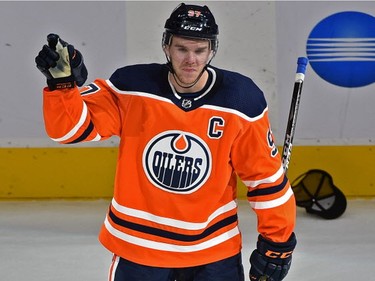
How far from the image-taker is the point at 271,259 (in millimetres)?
2039

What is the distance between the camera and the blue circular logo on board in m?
4.36

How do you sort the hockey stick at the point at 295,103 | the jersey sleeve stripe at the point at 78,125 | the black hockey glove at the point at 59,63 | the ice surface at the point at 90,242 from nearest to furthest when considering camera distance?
the black hockey glove at the point at 59,63
the jersey sleeve stripe at the point at 78,125
the hockey stick at the point at 295,103
the ice surface at the point at 90,242

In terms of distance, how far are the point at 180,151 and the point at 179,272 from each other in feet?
1.01

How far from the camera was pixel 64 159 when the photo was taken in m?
4.41

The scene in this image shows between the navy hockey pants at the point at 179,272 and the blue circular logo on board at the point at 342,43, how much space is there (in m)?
2.47

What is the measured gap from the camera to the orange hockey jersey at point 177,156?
6.27 ft

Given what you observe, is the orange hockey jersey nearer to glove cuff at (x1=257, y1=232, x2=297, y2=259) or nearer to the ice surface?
glove cuff at (x1=257, y1=232, x2=297, y2=259)

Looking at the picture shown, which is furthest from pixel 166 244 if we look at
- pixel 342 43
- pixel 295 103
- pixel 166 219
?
pixel 342 43

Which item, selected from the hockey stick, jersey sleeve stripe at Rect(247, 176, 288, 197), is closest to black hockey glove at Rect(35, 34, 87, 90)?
jersey sleeve stripe at Rect(247, 176, 288, 197)

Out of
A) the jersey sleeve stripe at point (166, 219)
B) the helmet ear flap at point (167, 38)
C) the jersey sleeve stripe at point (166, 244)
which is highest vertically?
the helmet ear flap at point (167, 38)

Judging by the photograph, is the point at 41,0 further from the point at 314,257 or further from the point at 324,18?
the point at 314,257

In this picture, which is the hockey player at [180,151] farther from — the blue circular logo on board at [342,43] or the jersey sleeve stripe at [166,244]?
the blue circular logo on board at [342,43]

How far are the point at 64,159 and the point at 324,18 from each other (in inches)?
59.8

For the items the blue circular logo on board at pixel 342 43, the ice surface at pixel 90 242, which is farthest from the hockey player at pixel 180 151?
the blue circular logo on board at pixel 342 43
